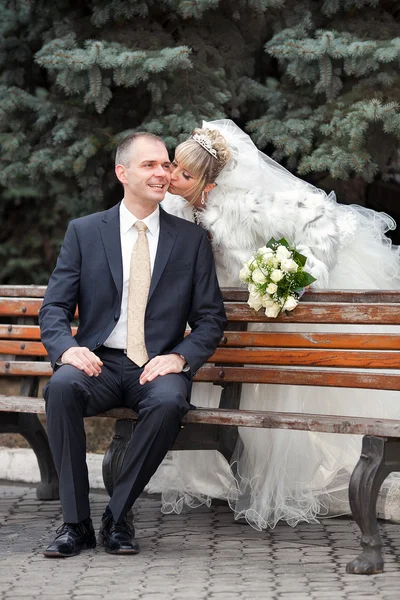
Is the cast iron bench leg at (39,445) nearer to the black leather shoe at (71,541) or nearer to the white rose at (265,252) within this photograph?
the black leather shoe at (71,541)

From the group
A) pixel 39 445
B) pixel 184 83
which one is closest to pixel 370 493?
pixel 39 445

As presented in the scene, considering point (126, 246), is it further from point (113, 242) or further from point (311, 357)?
point (311, 357)

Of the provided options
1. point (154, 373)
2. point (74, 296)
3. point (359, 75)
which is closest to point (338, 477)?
point (154, 373)

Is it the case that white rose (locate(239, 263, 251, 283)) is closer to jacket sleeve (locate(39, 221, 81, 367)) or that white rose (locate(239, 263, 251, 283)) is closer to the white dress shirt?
the white dress shirt

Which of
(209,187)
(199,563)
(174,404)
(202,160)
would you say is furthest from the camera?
(209,187)

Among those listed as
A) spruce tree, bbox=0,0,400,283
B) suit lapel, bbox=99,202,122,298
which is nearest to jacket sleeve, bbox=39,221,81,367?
suit lapel, bbox=99,202,122,298

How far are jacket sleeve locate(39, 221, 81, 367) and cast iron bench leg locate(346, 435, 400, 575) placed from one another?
1381 mm

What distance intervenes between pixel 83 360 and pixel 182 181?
119cm

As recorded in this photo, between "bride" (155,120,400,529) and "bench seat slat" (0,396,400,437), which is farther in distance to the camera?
"bride" (155,120,400,529)

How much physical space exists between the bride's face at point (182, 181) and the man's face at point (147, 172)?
0.96ft

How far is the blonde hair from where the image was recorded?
5219 millimetres

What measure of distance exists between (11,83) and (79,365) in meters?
3.35

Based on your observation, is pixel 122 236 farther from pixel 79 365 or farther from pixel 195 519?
pixel 195 519

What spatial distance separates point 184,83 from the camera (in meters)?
6.75
